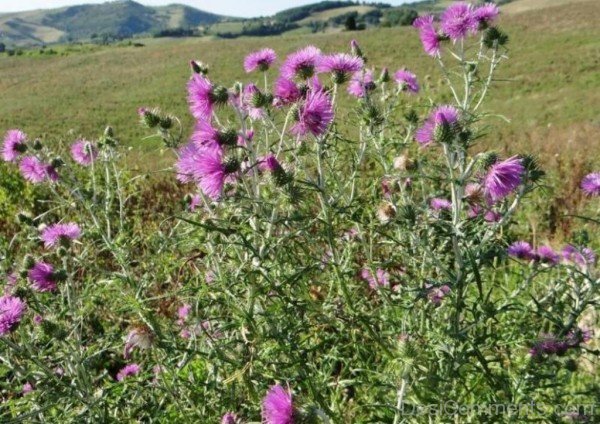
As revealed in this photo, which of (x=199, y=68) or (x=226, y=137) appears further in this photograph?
(x=199, y=68)

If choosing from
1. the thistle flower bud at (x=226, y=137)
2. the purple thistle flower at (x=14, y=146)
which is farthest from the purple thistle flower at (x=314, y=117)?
the purple thistle flower at (x=14, y=146)

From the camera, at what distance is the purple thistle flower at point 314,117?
7.41 feet

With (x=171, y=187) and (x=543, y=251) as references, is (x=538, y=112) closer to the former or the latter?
(x=171, y=187)

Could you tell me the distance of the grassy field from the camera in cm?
2106

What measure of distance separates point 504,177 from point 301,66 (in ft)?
3.61

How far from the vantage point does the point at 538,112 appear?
21.0 m

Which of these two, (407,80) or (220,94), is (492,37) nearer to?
(407,80)

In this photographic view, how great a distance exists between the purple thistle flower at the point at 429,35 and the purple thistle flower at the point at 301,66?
83 centimetres

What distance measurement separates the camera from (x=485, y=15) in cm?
306

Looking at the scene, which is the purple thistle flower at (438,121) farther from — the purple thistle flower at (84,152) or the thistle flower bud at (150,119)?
the purple thistle flower at (84,152)

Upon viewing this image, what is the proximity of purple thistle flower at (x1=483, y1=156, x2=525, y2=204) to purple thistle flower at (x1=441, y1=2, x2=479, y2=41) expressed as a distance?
1.17 m

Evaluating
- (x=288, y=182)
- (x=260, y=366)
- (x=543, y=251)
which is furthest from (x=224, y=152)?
(x=543, y=251)

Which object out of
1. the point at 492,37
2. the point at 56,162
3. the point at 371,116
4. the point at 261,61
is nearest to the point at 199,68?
the point at 261,61

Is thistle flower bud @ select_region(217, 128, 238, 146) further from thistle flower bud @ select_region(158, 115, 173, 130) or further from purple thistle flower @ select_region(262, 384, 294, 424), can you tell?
purple thistle flower @ select_region(262, 384, 294, 424)
